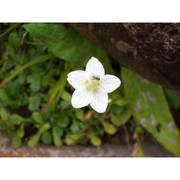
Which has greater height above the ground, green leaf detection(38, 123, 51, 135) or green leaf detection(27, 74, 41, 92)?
green leaf detection(27, 74, 41, 92)

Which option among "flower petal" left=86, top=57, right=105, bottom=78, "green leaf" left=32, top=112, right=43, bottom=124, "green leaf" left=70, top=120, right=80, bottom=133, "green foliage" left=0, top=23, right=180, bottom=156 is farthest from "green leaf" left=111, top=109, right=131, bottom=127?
"flower petal" left=86, top=57, right=105, bottom=78

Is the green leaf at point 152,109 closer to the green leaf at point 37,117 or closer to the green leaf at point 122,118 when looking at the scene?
the green leaf at point 122,118

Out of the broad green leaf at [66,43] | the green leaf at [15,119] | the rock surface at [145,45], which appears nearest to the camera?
the rock surface at [145,45]

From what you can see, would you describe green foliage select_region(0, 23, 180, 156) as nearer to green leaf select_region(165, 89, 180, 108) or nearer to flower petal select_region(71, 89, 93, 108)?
green leaf select_region(165, 89, 180, 108)

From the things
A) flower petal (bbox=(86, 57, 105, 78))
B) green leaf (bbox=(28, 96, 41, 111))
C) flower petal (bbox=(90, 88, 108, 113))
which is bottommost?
green leaf (bbox=(28, 96, 41, 111))

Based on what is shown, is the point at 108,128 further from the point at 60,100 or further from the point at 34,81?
the point at 34,81

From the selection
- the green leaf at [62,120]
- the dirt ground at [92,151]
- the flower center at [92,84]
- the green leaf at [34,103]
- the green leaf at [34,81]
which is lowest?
the dirt ground at [92,151]

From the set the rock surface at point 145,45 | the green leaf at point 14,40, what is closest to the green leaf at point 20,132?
the green leaf at point 14,40
